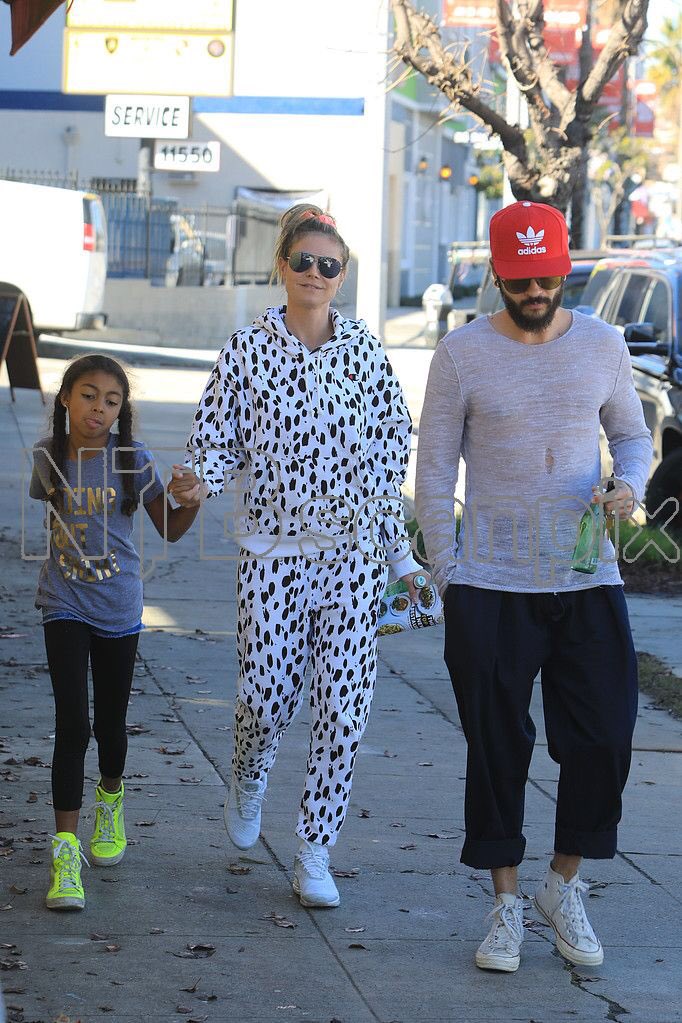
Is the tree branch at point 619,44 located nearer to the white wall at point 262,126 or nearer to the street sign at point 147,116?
the street sign at point 147,116

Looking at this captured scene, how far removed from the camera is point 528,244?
4.33 meters

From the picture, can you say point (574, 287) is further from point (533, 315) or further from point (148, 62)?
point (533, 315)

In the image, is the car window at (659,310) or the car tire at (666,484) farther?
the car window at (659,310)

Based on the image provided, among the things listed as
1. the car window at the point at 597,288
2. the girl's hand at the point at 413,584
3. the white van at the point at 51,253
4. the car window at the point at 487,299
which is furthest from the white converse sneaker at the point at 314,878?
the white van at the point at 51,253

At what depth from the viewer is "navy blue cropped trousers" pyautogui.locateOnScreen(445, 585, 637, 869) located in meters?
4.39

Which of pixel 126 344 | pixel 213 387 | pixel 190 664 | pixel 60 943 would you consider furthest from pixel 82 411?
pixel 126 344

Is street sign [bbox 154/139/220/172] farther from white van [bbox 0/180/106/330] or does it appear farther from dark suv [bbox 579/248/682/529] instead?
dark suv [bbox 579/248/682/529]

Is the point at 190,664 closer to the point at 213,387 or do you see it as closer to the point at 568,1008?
the point at 213,387

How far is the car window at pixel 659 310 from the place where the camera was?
11.6 meters

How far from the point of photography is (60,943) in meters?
4.41

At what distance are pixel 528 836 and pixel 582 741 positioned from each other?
4.08 ft

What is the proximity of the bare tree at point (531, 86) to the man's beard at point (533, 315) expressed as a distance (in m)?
7.64

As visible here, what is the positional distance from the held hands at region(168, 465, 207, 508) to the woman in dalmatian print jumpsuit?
0.27 ft

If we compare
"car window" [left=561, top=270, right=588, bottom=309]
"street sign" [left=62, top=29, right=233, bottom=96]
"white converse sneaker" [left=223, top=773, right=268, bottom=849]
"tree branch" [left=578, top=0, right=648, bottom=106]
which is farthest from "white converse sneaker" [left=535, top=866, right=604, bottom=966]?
"street sign" [left=62, top=29, right=233, bottom=96]
